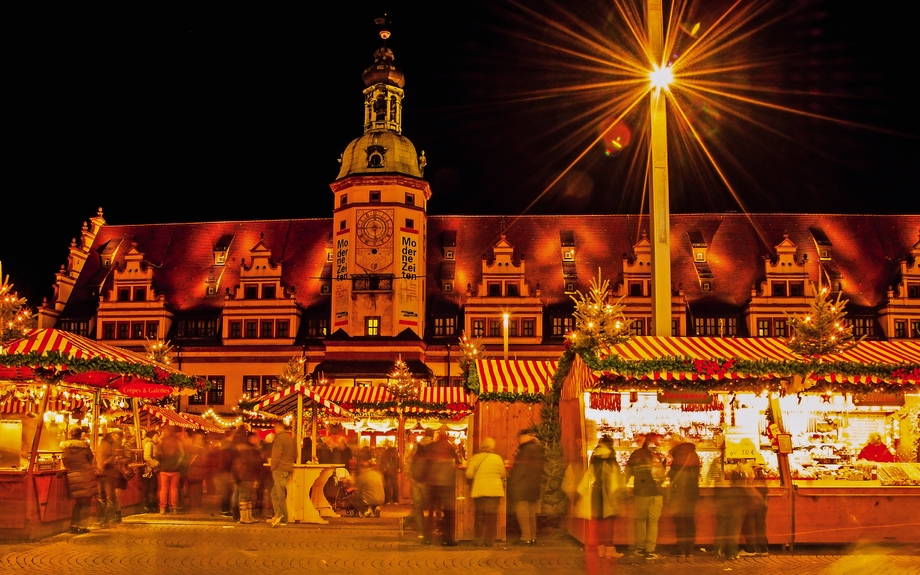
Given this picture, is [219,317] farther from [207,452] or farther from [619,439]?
[619,439]

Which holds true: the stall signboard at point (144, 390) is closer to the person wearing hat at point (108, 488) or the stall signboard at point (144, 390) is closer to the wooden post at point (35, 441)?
the person wearing hat at point (108, 488)

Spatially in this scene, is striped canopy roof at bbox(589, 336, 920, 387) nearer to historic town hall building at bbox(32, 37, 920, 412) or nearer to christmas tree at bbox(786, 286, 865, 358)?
christmas tree at bbox(786, 286, 865, 358)

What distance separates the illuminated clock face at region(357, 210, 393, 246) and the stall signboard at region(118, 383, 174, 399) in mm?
29297

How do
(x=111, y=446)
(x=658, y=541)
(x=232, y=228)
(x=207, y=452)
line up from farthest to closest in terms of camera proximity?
(x=232, y=228)
(x=207, y=452)
(x=111, y=446)
(x=658, y=541)

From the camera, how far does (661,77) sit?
16000 millimetres

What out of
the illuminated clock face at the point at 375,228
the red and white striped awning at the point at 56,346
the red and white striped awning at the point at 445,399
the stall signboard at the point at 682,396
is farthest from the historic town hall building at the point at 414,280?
the stall signboard at the point at 682,396

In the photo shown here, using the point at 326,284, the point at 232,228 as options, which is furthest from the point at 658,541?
the point at 232,228

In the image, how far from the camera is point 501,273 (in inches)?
2084

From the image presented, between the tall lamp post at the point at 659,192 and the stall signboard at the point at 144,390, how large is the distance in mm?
10406

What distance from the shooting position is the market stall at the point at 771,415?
14.5m

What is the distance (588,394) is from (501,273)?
1480 inches

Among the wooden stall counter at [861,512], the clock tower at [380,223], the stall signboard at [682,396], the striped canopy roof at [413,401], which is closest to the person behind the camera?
the wooden stall counter at [861,512]

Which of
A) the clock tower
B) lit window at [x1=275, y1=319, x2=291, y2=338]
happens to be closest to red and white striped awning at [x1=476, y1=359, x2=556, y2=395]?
the clock tower

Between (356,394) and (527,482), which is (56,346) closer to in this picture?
(527,482)
